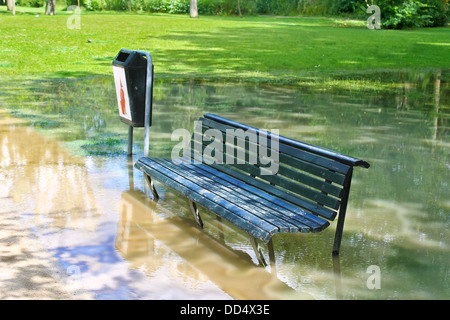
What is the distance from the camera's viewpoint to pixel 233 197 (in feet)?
17.7

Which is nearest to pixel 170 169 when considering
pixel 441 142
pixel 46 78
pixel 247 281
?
pixel 247 281

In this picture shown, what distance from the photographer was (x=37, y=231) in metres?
5.59

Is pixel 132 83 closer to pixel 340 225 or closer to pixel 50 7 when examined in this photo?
pixel 340 225

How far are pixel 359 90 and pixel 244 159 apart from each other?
8737mm

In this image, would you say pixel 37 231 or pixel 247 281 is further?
pixel 37 231

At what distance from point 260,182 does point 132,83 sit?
7.63 ft

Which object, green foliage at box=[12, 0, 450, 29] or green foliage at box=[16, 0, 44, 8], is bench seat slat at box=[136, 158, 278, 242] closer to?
green foliage at box=[12, 0, 450, 29]

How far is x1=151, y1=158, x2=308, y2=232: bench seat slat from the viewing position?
15.5 feet

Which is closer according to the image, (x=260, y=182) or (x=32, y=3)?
(x=260, y=182)

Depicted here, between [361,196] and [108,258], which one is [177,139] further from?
[108,258]

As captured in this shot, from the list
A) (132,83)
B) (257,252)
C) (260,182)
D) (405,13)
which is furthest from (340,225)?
(405,13)

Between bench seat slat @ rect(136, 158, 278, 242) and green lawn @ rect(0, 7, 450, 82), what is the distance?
9636 mm

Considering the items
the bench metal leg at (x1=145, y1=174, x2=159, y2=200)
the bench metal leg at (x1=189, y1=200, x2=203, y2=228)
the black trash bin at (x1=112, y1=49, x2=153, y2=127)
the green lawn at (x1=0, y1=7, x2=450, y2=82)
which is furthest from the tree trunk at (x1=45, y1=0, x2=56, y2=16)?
the bench metal leg at (x1=189, y1=200, x2=203, y2=228)

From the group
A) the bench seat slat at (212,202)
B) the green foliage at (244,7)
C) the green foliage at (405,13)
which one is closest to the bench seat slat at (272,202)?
the bench seat slat at (212,202)
